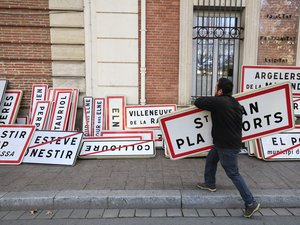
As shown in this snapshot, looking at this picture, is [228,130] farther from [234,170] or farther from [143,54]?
[143,54]

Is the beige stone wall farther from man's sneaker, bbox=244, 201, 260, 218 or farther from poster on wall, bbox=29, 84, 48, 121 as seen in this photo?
A: man's sneaker, bbox=244, 201, 260, 218

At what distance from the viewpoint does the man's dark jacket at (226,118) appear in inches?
121

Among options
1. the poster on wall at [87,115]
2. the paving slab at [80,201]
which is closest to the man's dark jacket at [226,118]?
the paving slab at [80,201]

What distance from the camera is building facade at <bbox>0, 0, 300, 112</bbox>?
586 centimetres

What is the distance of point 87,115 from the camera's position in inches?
236

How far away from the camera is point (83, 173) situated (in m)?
4.39

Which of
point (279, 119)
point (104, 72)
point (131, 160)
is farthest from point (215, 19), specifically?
point (131, 160)

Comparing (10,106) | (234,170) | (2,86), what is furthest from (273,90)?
(2,86)

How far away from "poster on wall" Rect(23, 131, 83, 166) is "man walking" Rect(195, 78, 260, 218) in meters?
2.99

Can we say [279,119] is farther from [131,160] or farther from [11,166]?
[11,166]

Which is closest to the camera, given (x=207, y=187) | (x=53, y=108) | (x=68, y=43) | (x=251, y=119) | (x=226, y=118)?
(x=226, y=118)

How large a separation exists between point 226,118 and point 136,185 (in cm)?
187

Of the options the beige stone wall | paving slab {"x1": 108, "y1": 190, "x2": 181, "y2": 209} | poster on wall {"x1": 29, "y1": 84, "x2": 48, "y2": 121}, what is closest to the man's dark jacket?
paving slab {"x1": 108, "y1": 190, "x2": 181, "y2": 209}

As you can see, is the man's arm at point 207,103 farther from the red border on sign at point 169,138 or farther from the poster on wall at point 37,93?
the poster on wall at point 37,93
